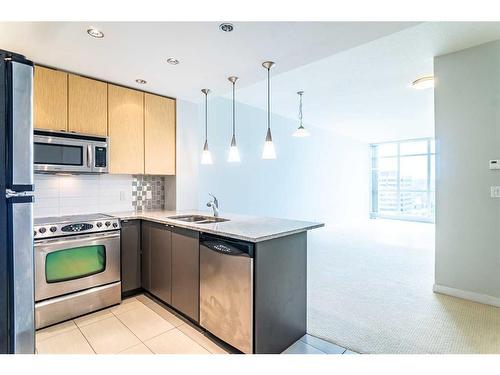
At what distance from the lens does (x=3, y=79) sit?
3.81ft

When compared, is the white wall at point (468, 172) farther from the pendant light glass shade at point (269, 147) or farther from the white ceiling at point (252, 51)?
the pendant light glass shade at point (269, 147)

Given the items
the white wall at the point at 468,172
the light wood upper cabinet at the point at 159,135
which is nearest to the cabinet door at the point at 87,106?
the light wood upper cabinet at the point at 159,135

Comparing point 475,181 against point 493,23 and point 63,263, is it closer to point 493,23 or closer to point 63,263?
point 493,23

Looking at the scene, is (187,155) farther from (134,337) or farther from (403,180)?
(403,180)

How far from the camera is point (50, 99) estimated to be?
2.60 metres

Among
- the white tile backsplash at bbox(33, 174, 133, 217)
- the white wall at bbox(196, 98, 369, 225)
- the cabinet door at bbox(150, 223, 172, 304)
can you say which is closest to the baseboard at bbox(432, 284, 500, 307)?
the cabinet door at bbox(150, 223, 172, 304)

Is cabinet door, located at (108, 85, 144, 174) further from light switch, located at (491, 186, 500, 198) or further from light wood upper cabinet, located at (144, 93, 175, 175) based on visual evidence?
light switch, located at (491, 186, 500, 198)

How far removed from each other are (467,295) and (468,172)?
1317 millimetres

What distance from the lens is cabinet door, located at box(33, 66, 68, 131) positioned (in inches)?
99.5

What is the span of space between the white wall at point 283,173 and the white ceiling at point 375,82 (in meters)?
0.47

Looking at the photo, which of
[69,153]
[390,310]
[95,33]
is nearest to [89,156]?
[69,153]
